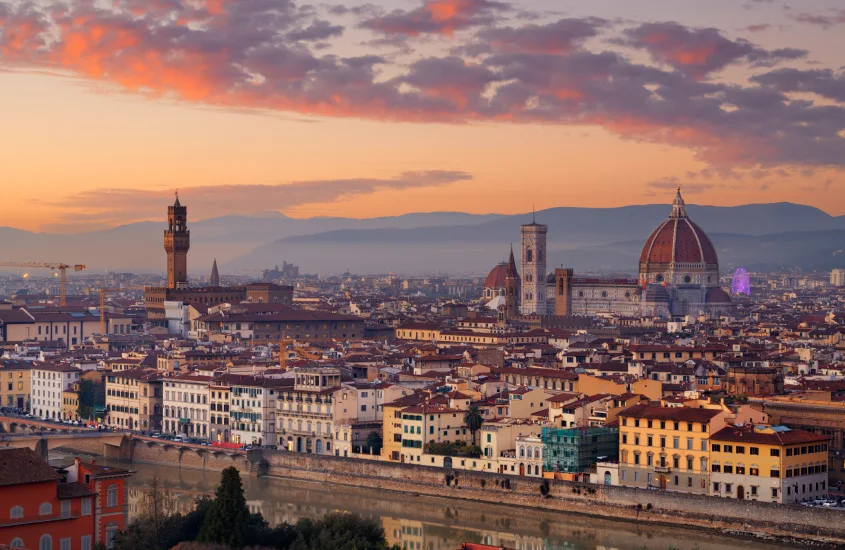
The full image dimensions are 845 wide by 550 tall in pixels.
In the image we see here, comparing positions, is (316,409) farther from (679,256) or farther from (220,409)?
(679,256)

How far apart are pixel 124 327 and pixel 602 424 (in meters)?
56.4

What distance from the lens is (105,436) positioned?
152 ft

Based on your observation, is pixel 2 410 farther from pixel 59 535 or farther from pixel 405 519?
pixel 59 535

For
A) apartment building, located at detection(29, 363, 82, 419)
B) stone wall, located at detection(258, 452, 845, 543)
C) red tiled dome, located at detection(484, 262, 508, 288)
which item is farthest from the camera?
red tiled dome, located at detection(484, 262, 508, 288)

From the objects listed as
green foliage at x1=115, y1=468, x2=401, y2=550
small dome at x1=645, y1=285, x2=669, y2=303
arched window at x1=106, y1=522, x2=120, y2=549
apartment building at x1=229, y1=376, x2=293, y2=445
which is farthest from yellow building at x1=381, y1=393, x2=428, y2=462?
small dome at x1=645, y1=285, x2=669, y2=303

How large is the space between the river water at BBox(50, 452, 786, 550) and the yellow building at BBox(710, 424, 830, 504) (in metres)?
1.59

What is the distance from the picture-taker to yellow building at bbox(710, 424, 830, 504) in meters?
34.4

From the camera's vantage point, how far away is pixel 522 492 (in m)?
38.0

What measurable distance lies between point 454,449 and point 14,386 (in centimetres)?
2537

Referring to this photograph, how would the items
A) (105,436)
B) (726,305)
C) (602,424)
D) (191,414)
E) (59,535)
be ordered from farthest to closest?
(726,305) → (191,414) → (105,436) → (602,424) → (59,535)

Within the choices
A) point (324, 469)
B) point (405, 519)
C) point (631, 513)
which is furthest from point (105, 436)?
point (631, 513)

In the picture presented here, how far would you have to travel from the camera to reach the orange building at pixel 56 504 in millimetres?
25984

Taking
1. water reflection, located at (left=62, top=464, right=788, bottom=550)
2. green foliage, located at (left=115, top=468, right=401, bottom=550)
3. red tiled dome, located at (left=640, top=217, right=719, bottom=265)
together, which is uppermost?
red tiled dome, located at (left=640, top=217, right=719, bottom=265)

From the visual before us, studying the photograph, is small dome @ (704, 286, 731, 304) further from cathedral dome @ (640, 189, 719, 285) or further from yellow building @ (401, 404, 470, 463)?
yellow building @ (401, 404, 470, 463)
